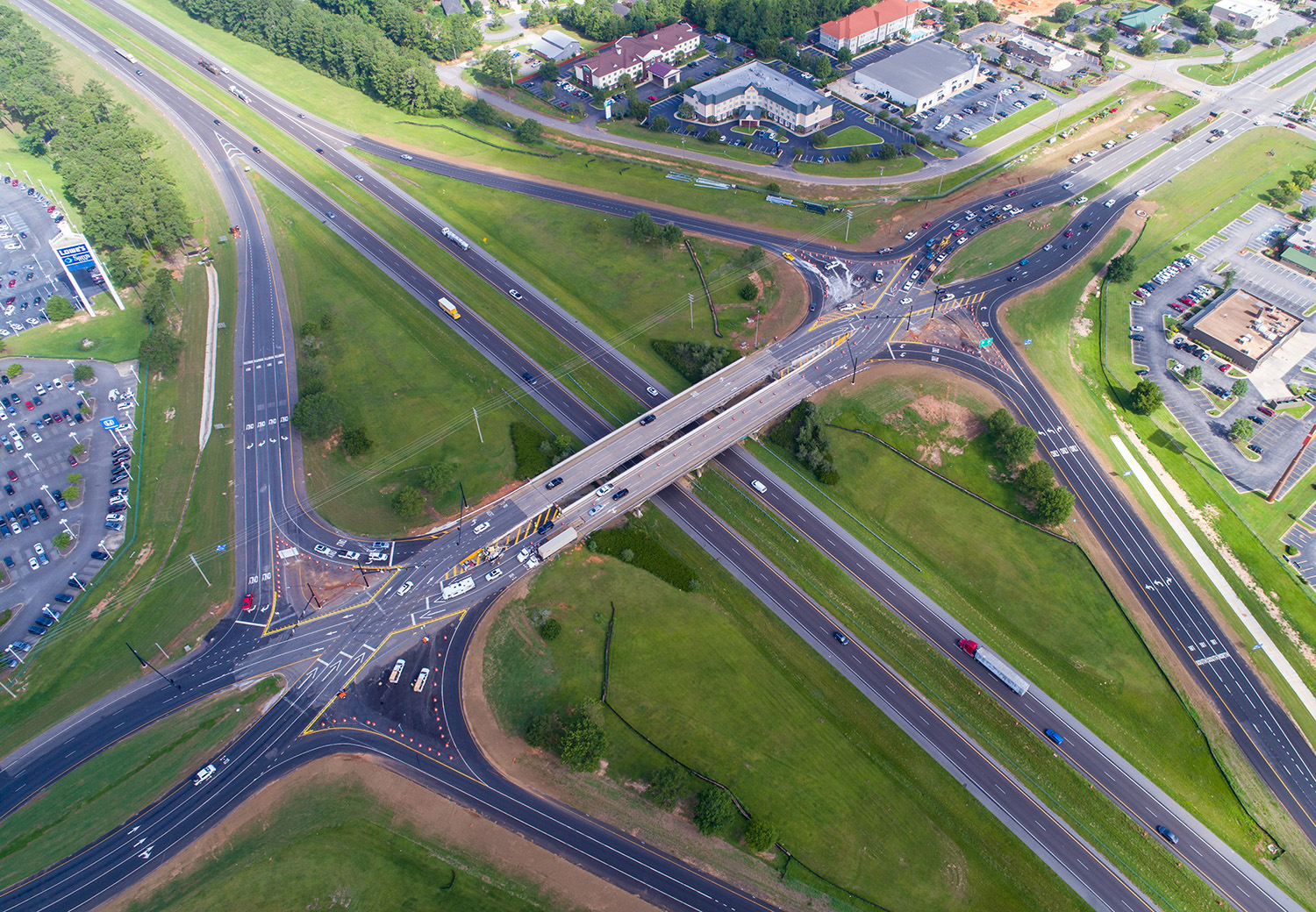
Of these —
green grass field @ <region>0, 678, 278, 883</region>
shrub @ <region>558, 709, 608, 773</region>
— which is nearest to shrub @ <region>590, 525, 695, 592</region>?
shrub @ <region>558, 709, 608, 773</region>

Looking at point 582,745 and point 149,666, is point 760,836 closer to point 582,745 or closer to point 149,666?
point 582,745

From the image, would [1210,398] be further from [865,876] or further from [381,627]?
[381,627]

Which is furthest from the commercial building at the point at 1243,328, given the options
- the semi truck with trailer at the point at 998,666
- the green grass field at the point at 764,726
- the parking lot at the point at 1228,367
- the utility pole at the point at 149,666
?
the utility pole at the point at 149,666

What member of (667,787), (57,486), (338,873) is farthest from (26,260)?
(667,787)

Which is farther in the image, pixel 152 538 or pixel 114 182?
pixel 114 182

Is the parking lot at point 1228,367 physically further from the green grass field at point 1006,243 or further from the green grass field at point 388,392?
the green grass field at point 388,392

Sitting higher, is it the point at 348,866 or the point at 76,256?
the point at 76,256

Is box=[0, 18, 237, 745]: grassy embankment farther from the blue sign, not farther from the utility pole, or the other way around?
the blue sign
